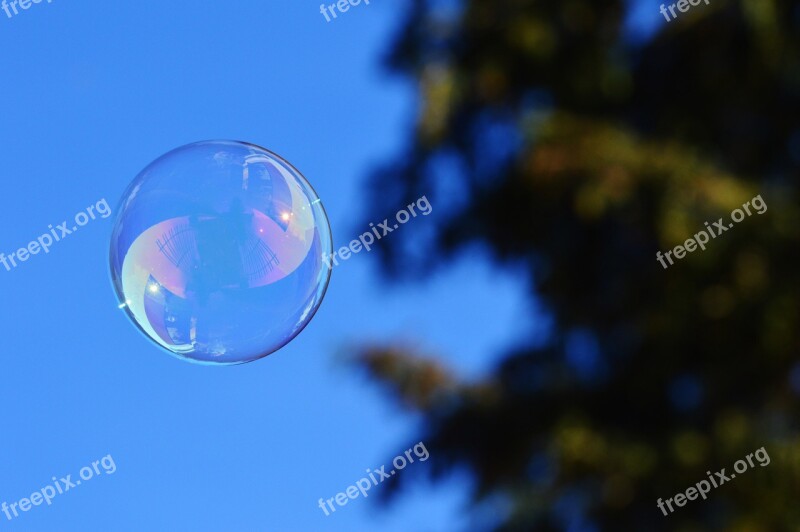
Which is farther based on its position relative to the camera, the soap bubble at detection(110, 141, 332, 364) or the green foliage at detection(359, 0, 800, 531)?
the green foliage at detection(359, 0, 800, 531)

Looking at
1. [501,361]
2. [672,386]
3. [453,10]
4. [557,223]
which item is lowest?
[672,386]

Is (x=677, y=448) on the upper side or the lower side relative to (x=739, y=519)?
upper

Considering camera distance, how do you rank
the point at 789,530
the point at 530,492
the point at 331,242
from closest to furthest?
the point at 331,242, the point at 789,530, the point at 530,492

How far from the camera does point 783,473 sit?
6852 mm

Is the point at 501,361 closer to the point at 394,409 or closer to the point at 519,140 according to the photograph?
the point at 394,409

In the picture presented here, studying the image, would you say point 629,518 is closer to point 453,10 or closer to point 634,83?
Result: point 634,83

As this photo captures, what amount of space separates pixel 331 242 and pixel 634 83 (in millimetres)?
3610

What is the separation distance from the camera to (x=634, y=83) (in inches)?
316

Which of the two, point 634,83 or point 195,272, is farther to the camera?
point 634,83

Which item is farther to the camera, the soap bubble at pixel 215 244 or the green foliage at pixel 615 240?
the green foliage at pixel 615 240

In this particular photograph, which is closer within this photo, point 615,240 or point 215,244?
point 215,244

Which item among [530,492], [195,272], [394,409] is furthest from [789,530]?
[195,272]

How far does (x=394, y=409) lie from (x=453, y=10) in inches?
102

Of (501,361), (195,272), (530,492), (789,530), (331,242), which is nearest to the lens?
(195,272)
